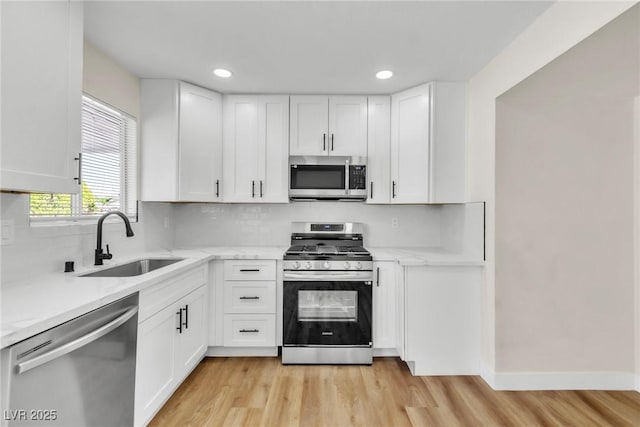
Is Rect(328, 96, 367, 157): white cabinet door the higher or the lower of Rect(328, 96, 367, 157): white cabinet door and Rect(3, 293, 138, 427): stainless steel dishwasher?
the higher

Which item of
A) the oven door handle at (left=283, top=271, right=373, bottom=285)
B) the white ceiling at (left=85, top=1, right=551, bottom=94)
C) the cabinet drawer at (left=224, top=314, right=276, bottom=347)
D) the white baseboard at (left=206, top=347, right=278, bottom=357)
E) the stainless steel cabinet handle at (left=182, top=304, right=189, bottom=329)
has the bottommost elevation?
the white baseboard at (left=206, top=347, right=278, bottom=357)

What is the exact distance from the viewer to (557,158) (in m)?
2.27

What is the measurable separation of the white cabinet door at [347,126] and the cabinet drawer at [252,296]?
1.37 m

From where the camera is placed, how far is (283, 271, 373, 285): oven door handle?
8.61 ft

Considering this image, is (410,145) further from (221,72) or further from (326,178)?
(221,72)

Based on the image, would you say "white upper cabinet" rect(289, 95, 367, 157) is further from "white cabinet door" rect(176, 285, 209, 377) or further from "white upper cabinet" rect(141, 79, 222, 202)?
"white cabinet door" rect(176, 285, 209, 377)

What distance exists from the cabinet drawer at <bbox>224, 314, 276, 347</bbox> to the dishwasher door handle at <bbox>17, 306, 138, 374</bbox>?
3.89 ft

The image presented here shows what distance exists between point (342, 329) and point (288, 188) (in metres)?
1.36

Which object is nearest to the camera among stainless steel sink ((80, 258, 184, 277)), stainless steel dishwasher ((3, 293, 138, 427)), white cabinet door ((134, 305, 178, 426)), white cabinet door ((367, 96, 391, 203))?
stainless steel dishwasher ((3, 293, 138, 427))

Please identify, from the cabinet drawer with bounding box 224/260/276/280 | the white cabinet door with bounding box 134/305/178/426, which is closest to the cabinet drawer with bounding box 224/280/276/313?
the cabinet drawer with bounding box 224/260/276/280

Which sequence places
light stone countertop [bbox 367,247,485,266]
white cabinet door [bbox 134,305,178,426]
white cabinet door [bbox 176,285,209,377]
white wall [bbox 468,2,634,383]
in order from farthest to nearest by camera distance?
light stone countertop [bbox 367,247,485,266] → white cabinet door [bbox 176,285,209,377] → white cabinet door [bbox 134,305,178,426] → white wall [bbox 468,2,634,383]

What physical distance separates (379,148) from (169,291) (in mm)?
2121

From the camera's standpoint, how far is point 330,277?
263 cm

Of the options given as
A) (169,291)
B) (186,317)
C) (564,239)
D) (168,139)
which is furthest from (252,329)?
(564,239)
